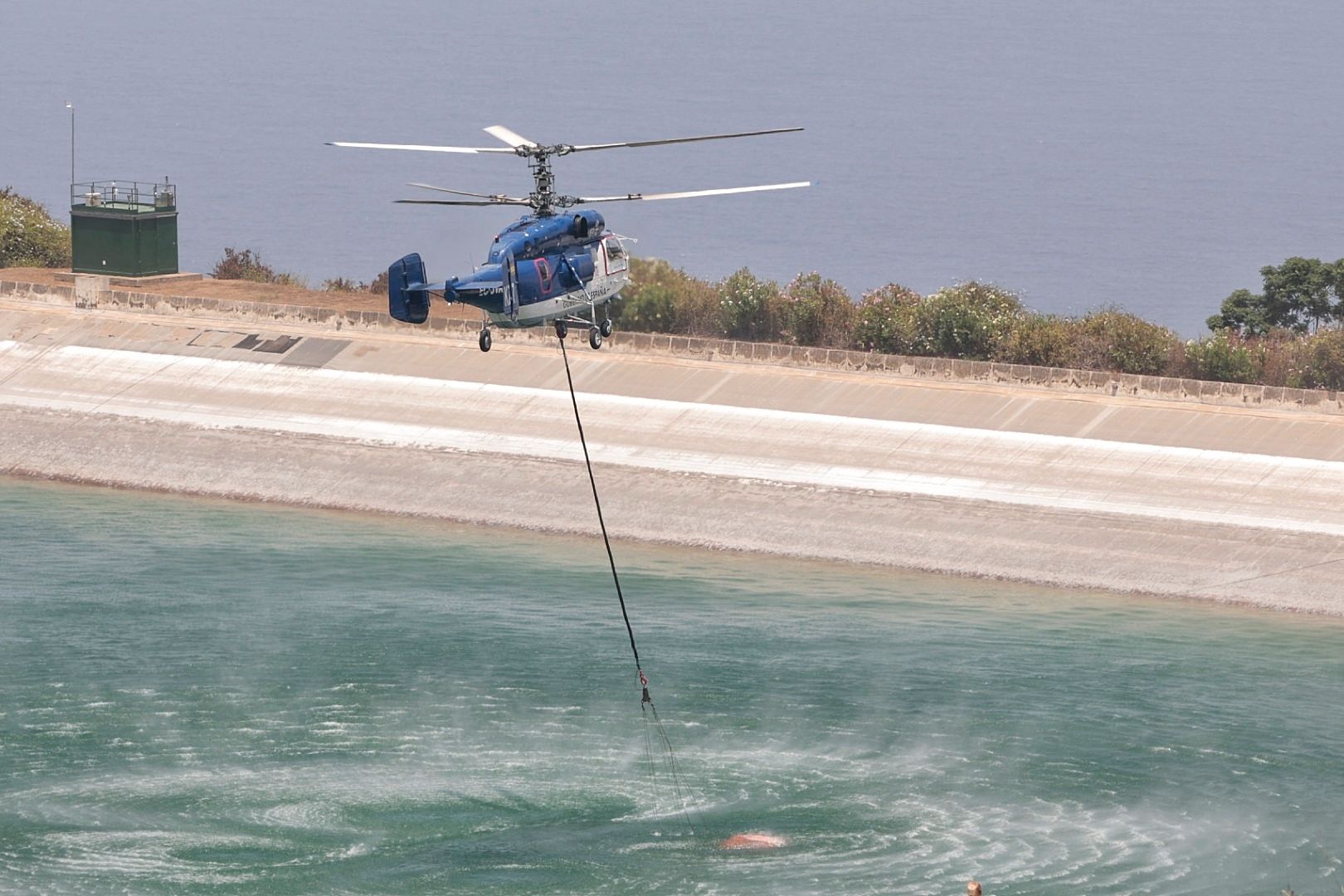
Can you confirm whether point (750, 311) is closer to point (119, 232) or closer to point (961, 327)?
point (961, 327)

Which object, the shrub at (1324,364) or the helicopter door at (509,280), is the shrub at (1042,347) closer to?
the shrub at (1324,364)

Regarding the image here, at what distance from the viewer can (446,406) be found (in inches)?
3526

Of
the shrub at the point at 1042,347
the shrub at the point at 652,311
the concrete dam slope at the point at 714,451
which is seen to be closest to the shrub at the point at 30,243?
the concrete dam slope at the point at 714,451

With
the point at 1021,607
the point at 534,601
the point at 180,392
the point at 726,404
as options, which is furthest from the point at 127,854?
the point at 180,392

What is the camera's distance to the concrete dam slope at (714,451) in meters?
72.8

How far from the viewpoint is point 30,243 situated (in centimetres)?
11806

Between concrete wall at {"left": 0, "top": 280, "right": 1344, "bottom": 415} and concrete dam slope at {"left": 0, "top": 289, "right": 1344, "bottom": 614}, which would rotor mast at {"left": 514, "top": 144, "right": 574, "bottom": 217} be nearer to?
concrete dam slope at {"left": 0, "top": 289, "right": 1344, "bottom": 614}

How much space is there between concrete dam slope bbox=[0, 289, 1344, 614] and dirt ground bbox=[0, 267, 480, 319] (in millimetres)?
4124

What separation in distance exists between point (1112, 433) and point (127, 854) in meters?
46.2

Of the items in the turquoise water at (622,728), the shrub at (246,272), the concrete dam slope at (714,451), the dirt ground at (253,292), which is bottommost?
the turquoise water at (622,728)

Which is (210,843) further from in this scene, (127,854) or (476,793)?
(476,793)

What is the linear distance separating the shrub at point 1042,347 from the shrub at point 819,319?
301 inches

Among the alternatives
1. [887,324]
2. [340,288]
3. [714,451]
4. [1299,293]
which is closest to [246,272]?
A: [340,288]

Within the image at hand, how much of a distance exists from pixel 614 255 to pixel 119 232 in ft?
209
